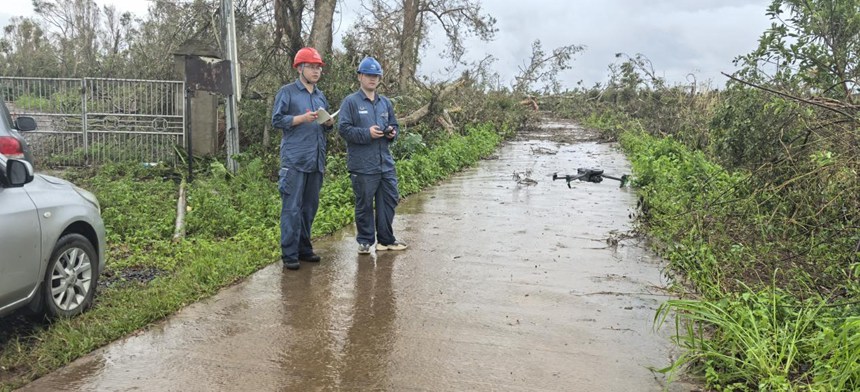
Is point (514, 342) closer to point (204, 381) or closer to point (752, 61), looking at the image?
point (204, 381)

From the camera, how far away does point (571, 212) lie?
9203 millimetres

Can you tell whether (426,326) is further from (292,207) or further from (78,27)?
(78,27)

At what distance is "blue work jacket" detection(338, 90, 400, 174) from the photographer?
629cm

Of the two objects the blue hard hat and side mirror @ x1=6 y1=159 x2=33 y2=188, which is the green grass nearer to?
the blue hard hat

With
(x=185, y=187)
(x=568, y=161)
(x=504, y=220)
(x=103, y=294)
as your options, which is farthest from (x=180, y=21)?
(x=103, y=294)

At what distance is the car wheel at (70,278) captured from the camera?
4.52m

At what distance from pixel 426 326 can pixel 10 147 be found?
4.59 metres

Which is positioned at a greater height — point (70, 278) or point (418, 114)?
point (418, 114)

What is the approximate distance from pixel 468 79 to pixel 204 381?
62.3ft

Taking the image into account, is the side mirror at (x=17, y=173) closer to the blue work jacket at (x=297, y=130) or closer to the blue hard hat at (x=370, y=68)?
the blue work jacket at (x=297, y=130)

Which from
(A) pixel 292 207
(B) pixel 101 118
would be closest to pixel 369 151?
(A) pixel 292 207

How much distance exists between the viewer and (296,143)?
5965mm

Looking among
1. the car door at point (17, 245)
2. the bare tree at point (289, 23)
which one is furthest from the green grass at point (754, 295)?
the bare tree at point (289, 23)

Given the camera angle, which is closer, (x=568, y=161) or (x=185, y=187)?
(x=185, y=187)
